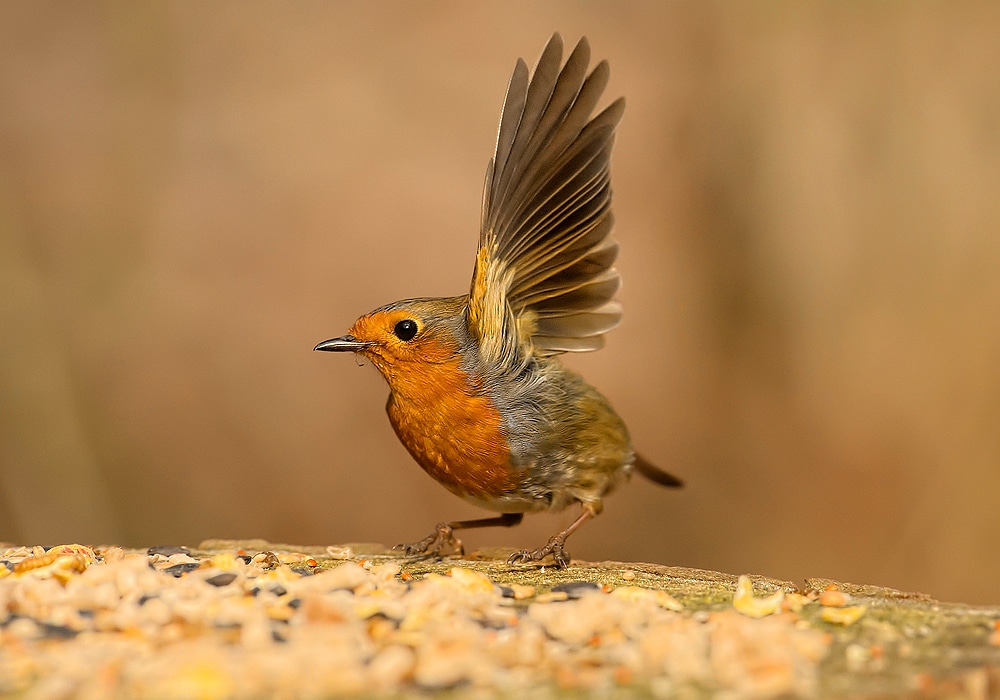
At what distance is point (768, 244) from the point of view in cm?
598

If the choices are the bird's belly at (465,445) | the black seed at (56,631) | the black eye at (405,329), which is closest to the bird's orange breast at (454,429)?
the bird's belly at (465,445)

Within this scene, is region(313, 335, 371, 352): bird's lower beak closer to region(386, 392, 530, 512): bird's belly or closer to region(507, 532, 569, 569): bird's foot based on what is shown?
region(386, 392, 530, 512): bird's belly

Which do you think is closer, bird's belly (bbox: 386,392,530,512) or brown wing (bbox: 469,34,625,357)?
brown wing (bbox: 469,34,625,357)

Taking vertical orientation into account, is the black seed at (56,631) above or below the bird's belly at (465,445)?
below

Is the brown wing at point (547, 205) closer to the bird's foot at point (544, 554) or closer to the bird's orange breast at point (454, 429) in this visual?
the bird's orange breast at point (454, 429)

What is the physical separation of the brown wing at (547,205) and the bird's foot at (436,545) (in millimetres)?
627

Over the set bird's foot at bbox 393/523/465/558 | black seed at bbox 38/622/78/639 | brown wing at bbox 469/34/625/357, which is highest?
brown wing at bbox 469/34/625/357

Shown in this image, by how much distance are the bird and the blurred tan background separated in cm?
266

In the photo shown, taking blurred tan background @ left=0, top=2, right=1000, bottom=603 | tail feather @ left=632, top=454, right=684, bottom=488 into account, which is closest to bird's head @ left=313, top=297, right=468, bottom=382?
tail feather @ left=632, top=454, right=684, bottom=488

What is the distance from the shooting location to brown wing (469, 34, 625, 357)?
116 inches

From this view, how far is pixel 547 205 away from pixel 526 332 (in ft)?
1.66

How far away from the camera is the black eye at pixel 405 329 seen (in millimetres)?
3266

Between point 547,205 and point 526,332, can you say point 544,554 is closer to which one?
point 526,332

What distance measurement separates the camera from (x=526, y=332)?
11.1ft
